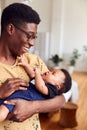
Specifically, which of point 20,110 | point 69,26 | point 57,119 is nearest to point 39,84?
point 20,110

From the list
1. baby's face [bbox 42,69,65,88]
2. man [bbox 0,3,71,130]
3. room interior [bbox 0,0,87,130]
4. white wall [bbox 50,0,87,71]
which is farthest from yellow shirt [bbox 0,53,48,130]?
white wall [bbox 50,0,87,71]

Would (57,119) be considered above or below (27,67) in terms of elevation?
below

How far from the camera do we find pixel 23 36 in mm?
1089

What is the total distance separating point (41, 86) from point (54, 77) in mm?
176

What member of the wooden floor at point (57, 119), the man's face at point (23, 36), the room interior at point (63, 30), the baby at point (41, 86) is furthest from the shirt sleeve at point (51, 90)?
the room interior at point (63, 30)

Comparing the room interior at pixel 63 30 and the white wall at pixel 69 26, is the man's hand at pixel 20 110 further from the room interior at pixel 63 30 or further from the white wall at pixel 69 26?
the white wall at pixel 69 26

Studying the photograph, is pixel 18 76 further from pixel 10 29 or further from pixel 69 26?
pixel 69 26

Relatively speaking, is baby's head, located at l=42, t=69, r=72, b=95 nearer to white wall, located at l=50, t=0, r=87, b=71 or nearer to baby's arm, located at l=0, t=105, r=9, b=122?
baby's arm, located at l=0, t=105, r=9, b=122

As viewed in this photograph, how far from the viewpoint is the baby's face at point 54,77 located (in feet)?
4.34

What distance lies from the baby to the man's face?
4.2 inches

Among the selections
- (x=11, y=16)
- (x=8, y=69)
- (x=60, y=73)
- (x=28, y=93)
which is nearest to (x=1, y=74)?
(x=8, y=69)

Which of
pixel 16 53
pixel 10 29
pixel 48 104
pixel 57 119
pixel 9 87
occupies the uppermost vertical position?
pixel 10 29

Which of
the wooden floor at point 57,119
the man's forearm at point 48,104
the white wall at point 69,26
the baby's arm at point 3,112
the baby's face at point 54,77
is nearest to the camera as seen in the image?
the baby's arm at point 3,112

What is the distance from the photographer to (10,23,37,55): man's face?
3.55 feet
